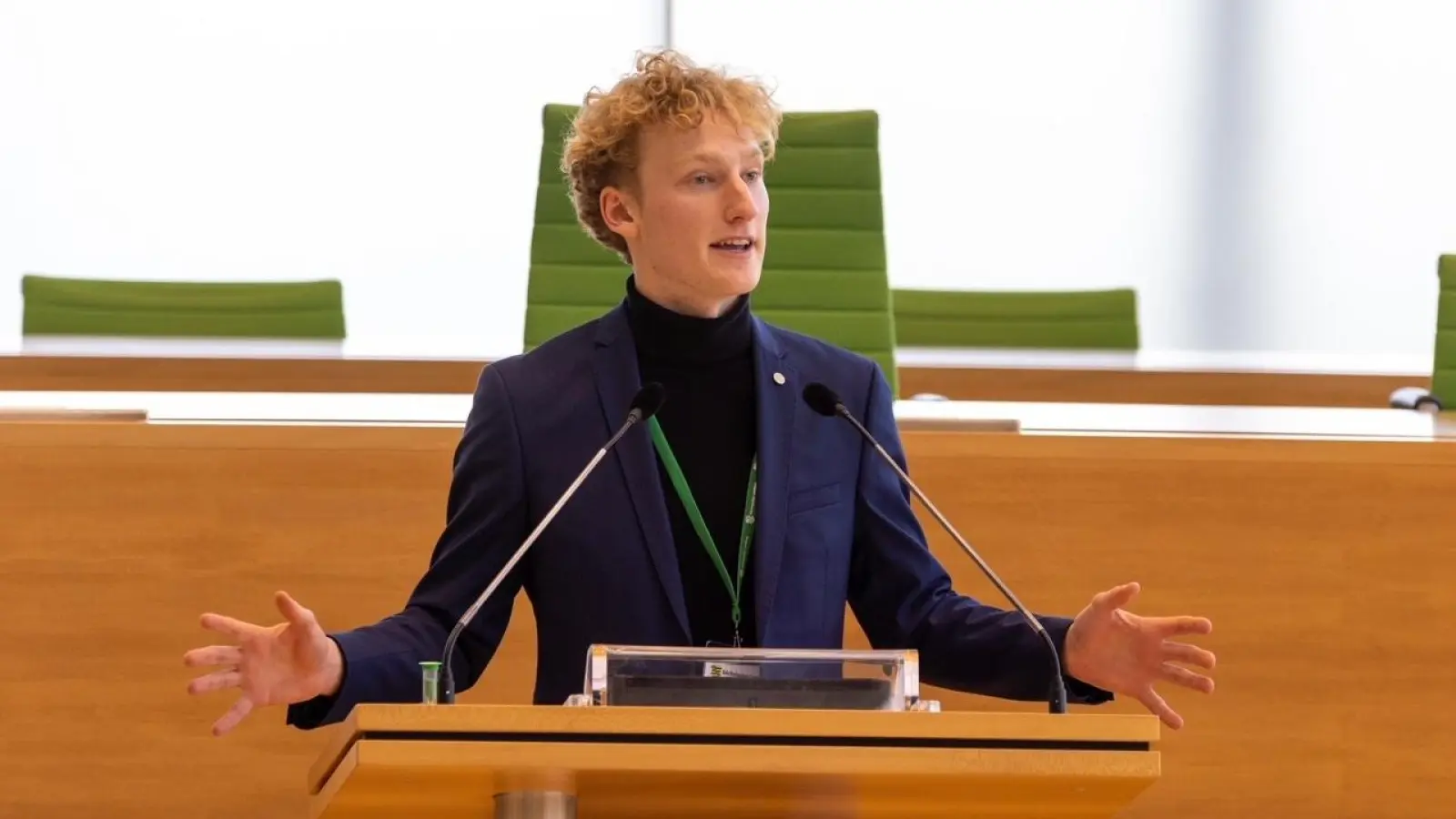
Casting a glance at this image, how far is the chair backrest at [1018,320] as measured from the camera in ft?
15.1

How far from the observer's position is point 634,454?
2.04m

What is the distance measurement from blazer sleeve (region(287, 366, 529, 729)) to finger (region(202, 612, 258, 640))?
0.29m

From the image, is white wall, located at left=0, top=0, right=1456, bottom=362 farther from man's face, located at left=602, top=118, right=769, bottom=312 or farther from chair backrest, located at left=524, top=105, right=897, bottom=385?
man's face, located at left=602, top=118, right=769, bottom=312

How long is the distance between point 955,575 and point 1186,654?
2.90ft

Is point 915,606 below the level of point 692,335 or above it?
below

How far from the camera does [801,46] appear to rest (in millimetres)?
6965

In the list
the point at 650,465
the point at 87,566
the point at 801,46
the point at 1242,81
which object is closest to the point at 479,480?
the point at 650,465

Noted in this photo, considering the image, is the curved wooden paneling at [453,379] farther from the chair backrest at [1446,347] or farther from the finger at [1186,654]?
the finger at [1186,654]

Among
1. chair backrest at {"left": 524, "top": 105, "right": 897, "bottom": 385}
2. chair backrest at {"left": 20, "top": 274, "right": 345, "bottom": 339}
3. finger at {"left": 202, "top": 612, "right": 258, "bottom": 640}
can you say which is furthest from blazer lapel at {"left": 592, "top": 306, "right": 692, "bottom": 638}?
chair backrest at {"left": 20, "top": 274, "right": 345, "bottom": 339}

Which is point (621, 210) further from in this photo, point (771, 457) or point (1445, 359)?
point (1445, 359)

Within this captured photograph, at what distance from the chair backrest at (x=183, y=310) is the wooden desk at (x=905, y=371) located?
0.16 meters

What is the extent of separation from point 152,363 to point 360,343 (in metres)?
0.60

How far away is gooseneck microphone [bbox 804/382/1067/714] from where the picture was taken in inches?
62.4

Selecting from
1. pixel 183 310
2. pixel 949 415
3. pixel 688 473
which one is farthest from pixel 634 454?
pixel 183 310
